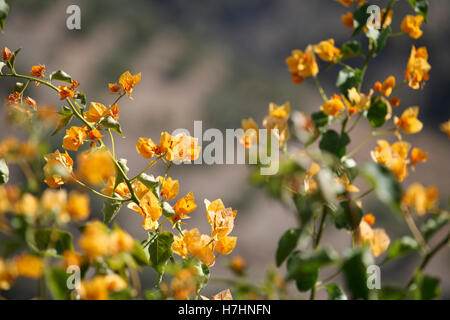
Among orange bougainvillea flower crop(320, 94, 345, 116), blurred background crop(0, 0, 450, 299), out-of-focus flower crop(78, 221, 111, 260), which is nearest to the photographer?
out-of-focus flower crop(78, 221, 111, 260)

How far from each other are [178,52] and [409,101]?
1345 millimetres

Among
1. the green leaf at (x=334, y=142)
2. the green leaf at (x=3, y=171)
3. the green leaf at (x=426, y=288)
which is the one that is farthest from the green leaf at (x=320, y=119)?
the green leaf at (x=3, y=171)

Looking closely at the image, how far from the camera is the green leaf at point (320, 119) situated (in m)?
0.29

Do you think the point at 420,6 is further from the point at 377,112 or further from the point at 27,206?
the point at 27,206

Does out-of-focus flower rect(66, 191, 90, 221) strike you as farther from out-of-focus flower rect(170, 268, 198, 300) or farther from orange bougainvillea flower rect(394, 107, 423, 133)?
orange bougainvillea flower rect(394, 107, 423, 133)

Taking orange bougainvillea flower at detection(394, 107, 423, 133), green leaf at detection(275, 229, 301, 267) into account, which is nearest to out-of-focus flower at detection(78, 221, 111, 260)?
green leaf at detection(275, 229, 301, 267)

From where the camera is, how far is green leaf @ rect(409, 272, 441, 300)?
220mm

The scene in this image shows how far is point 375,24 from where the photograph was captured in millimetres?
321

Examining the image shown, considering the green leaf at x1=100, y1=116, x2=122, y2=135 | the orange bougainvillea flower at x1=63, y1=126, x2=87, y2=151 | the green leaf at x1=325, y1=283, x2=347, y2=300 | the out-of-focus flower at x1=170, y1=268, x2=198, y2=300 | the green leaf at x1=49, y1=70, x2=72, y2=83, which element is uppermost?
the green leaf at x1=49, y1=70, x2=72, y2=83

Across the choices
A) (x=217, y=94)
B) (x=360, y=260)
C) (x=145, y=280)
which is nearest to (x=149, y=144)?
(x=360, y=260)

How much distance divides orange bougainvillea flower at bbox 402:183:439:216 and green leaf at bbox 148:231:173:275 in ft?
0.51

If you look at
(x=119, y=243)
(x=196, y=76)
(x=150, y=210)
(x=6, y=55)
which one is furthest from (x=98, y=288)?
(x=196, y=76)

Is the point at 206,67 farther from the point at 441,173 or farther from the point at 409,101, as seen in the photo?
the point at 441,173

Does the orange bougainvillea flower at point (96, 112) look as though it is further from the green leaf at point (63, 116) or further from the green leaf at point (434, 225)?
the green leaf at point (434, 225)
